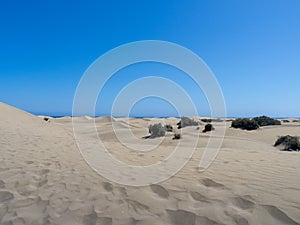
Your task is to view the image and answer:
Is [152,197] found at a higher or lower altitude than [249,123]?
lower

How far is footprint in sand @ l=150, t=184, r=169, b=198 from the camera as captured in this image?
129 inches

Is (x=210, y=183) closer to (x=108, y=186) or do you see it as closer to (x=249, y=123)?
(x=108, y=186)

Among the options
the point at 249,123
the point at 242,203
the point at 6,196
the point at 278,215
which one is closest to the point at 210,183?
the point at 242,203

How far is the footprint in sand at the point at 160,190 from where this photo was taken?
3.29 m

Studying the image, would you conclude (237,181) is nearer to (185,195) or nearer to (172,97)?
(185,195)

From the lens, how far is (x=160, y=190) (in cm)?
351

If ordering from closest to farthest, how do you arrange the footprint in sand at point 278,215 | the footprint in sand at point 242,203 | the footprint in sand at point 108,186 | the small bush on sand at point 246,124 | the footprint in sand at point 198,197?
the footprint in sand at point 278,215 < the footprint in sand at point 242,203 < the footprint in sand at point 198,197 < the footprint in sand at point 108,186 < the small bush on sand at point 246,124

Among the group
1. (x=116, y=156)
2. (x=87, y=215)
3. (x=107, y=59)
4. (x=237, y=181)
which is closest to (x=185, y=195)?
(x=237, y=181)

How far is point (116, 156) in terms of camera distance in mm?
6348

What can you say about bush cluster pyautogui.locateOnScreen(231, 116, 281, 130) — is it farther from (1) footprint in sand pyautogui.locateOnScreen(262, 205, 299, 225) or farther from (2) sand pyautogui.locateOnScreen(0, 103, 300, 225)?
(1) footprint in sand pyautogui.locateOnScreen(262, 205, 299, 225)

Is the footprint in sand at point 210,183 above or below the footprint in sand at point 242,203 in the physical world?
above

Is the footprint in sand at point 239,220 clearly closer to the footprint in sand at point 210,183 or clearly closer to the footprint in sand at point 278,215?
the footprint in sand at point 278,215

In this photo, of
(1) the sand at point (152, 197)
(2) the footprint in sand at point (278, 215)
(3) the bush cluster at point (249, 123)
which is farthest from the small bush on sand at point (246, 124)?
(2) the footprint in sand at point (278, 215)

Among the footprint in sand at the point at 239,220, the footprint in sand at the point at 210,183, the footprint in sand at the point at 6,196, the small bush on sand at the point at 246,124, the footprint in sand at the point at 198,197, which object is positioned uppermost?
the small bush on sand at the point at 246,124
